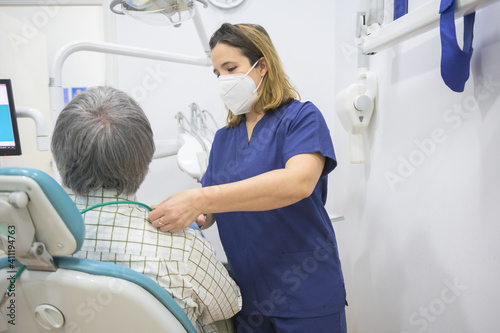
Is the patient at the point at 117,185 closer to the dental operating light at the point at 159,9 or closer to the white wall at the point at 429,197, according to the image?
the dental operating light at the point at 159,9

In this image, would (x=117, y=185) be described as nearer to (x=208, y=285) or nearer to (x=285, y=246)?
(x=208, y=285)

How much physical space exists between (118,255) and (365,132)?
49.0 inches

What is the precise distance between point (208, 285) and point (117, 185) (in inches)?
12.5

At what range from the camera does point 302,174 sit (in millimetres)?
973

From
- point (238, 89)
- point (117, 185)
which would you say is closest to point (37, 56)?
point (238, 89)

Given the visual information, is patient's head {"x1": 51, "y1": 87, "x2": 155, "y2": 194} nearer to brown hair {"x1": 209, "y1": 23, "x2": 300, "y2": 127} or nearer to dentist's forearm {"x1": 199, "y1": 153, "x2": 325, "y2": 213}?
dentist's forearm {"x1": 199, "y1": 153, "x2": 325, "y2": 213}

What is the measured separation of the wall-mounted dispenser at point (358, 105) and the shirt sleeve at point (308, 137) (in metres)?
0.52

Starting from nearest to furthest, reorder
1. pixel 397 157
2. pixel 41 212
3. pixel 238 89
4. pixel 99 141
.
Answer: pixel 41 212, pixel 99 141, pixel 238 89, pixel 397 157

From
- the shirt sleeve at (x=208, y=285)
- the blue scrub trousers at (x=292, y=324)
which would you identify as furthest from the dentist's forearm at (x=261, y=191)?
the blue scrub trousers at (x=292, y=324)

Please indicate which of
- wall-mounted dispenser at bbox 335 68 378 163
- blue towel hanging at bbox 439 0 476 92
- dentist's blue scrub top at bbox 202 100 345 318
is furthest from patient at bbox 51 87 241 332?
wall-mounted dispenser at bbox 335 68 378 163

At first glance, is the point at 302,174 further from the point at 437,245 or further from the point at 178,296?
the point at 437,245

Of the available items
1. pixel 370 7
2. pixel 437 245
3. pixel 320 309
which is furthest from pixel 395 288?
pixel 370 7

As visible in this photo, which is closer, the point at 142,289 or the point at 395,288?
the point at 142,289

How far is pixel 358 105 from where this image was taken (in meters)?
1.56
